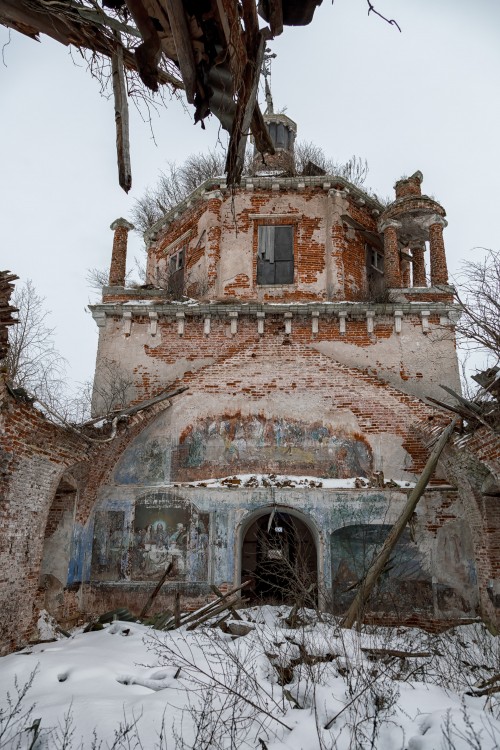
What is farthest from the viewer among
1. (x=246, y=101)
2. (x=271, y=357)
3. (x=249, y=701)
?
(x=271, y=357)

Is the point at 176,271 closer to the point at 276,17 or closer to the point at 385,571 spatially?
the point at 385,571

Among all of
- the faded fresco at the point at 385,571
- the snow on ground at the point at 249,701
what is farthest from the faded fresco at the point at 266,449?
the snow on ground at the point at 249,701

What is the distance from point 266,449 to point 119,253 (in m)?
7.62

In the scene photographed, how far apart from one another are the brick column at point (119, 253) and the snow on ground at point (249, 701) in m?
11.1

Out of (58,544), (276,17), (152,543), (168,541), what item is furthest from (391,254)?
(276,17)

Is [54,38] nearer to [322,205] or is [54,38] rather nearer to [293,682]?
[293,682]

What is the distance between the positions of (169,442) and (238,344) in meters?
3.21

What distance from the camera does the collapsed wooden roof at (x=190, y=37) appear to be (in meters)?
2.64

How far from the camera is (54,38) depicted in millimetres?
2951

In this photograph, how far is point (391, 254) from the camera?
639 inches

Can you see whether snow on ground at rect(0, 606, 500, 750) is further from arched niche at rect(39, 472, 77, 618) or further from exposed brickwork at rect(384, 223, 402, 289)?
exposed brickwork at rect(384, 223, 402, 289)

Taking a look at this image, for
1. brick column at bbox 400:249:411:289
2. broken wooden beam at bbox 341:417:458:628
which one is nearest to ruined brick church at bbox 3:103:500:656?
broken wooden beam at bbox 341:417:458:628

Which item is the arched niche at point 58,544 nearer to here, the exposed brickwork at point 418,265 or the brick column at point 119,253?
the brick column at point 119,253

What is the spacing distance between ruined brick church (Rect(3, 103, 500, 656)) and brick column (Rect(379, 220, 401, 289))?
0.04 m
